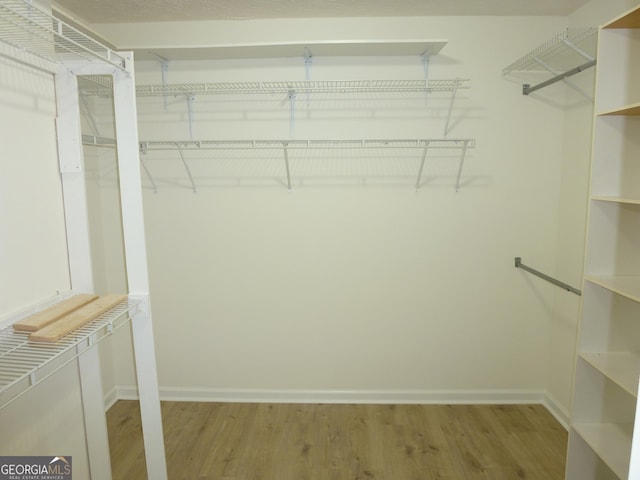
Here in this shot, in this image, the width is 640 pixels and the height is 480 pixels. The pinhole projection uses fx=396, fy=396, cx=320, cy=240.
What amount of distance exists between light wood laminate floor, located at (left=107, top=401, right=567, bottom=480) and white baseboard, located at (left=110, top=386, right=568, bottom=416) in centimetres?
5

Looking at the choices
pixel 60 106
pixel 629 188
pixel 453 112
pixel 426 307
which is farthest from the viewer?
pixel 426 307

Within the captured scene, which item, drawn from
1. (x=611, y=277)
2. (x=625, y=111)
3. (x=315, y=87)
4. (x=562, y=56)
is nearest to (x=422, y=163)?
(x=315, y=87)

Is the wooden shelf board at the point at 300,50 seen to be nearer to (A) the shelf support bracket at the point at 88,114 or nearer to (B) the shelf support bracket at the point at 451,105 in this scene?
(B) the shelf support bracket at the point at 451,105

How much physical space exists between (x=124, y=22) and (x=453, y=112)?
2225 millimetres

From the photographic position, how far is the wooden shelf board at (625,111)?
1.50 metres

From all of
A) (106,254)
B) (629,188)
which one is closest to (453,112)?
(629,188)

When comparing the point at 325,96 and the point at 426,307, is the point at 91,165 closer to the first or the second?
the point at 325,96

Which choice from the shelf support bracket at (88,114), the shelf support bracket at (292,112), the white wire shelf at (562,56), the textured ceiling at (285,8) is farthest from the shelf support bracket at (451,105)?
the shelf support bracket at (88,114)

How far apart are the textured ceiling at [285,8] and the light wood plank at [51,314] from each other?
175 centimetres

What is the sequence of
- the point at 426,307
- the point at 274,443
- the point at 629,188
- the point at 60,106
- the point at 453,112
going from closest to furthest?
the point at 60,106
the point at 629,188
the point at 274,443
the point at 453,112
the point at 426,307

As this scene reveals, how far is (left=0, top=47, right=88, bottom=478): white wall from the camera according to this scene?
1.36 m

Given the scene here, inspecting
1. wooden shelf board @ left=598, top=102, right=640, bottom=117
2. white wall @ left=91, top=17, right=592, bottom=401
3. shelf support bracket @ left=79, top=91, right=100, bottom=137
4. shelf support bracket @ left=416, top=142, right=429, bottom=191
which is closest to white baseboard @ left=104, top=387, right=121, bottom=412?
white wall @ left=91, top=17, right=592, bottom=401

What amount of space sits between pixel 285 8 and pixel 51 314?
2.06m

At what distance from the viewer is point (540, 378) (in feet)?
9.23
